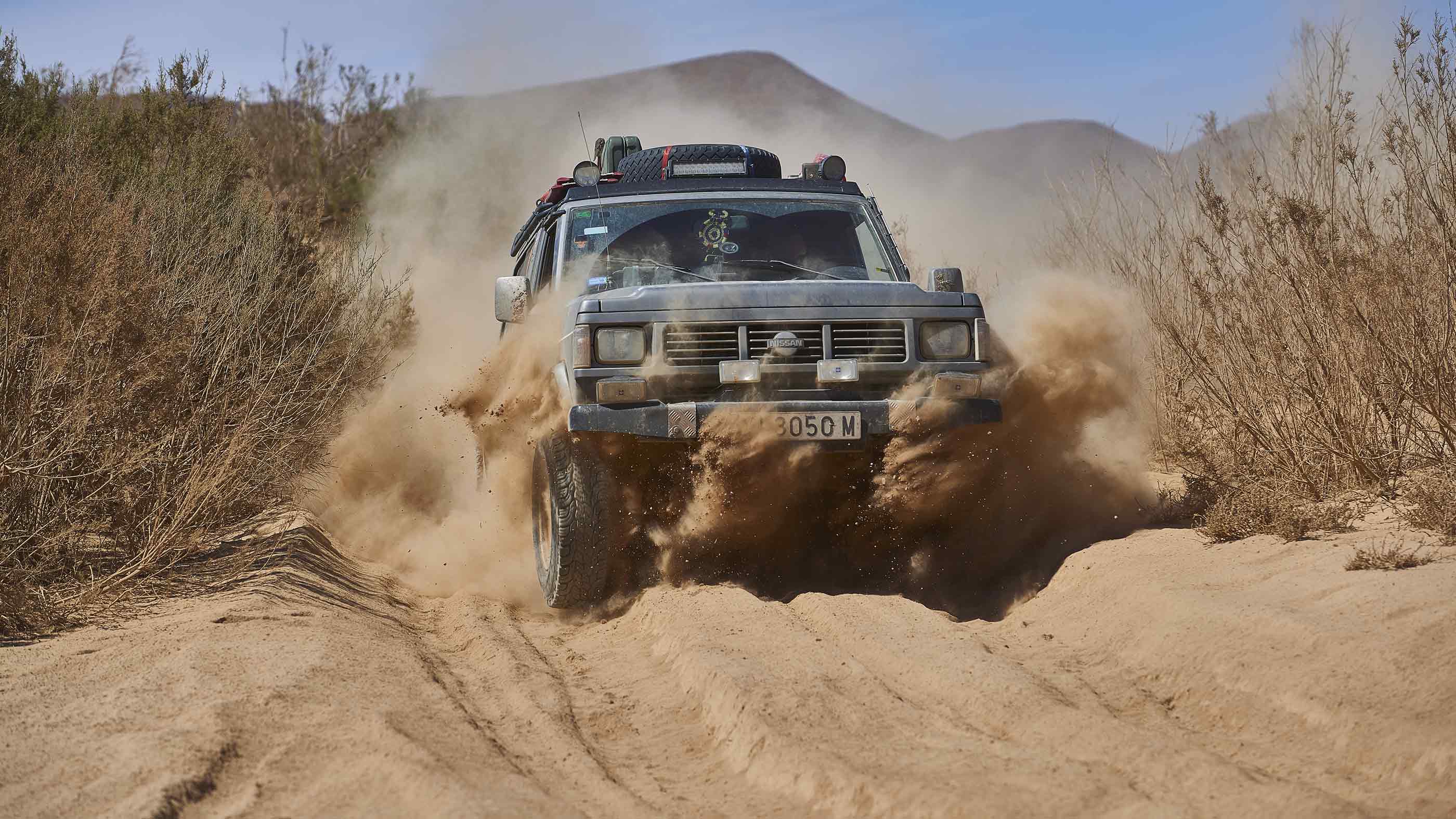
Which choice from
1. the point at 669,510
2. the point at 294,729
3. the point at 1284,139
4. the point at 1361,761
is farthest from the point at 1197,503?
the point at 294,729

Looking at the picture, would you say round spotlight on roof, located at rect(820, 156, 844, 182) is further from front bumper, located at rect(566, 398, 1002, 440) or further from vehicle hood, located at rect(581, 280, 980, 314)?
front bumper, located at rect(566, 398, 1002, 440)

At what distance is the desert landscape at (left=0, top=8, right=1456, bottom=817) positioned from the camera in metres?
3.79

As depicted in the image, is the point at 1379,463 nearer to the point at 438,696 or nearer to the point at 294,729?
the point at 438,696

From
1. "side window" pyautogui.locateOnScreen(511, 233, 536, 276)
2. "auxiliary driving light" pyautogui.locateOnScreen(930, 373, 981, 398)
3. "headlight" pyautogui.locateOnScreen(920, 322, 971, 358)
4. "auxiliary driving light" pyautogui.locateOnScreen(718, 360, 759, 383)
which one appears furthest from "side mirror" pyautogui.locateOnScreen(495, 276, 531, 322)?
"auxiliary driving light" pyautogui.locateOnScreen(930, 373, 981, 398)

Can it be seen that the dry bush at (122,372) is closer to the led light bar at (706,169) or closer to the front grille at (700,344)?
the front grille at (700,344)

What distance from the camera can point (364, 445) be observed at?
9961mm

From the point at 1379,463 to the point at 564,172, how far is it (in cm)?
3339

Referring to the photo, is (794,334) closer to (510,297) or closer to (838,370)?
(838,370)

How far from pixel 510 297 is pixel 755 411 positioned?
1729 millimetres

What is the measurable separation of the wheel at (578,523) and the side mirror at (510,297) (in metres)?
0.82

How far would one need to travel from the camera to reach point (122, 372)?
677cm

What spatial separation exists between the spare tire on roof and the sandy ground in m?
3.26

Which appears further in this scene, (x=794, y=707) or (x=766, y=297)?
(x=766, y=297)

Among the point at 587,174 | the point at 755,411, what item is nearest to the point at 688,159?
the point at 587,174
